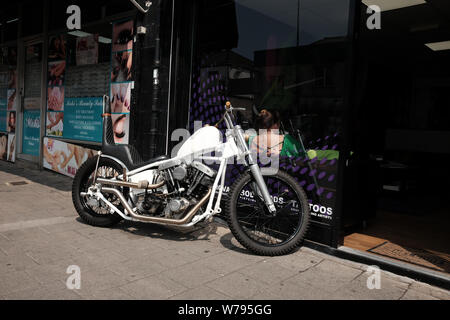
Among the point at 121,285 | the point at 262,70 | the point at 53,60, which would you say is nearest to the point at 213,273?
the point at 121,285

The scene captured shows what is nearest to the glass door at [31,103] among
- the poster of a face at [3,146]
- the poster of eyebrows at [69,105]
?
the poster of eyebrows at [69,105]

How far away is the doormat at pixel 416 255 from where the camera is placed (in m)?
3.54

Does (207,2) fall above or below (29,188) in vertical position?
above

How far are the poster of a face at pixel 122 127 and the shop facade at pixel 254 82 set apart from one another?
23 millimetres

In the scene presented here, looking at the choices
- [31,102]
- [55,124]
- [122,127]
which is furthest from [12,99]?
[122,127]

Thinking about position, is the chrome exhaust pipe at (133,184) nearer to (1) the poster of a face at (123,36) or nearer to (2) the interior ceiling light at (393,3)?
(1) the poster of a face at (123,36)

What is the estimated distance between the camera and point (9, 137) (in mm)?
9312

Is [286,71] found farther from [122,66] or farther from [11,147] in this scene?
[11,147]

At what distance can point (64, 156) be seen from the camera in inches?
295

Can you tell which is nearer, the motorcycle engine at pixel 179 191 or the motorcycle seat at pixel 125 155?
the motorcycle engine at pixel 179 191
